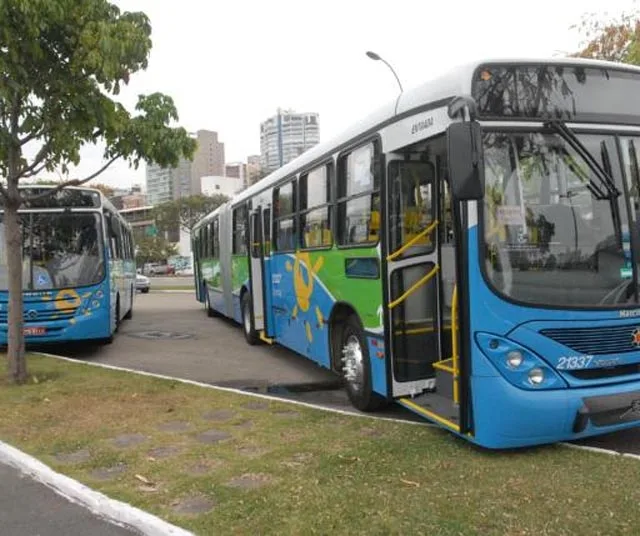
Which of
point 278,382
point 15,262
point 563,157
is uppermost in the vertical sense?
point 563,157

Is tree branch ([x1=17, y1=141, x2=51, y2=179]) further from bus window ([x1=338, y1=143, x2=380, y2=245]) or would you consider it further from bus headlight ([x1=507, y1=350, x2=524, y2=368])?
bus headlight ([x1=507, y1=350, x2=524, y2=368])

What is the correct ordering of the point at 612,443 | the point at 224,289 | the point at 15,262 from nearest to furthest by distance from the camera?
the point at 612,443 → the point at 15,262 → the point at 224,289

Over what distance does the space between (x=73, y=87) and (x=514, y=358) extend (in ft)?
20.3

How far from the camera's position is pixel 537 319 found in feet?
15.9

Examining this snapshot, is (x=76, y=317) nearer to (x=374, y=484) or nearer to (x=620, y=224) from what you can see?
(x=374, y=484)

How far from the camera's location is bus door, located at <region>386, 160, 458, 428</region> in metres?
5.96

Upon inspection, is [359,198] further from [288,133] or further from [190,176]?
[190,176]

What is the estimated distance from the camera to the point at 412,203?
609 cm

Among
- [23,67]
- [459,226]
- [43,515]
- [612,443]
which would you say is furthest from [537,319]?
[23,67]

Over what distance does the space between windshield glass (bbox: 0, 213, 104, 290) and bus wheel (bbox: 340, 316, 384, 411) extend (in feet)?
19.7

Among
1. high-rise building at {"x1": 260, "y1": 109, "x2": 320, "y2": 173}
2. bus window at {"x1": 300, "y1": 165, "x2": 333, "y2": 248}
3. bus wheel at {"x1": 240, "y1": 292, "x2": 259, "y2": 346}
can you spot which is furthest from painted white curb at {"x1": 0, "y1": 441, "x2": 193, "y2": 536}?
high-rise building at {"x1": 260, "y1": 109, "x2": 320, "y2": 173}

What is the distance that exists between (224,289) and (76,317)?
4946 mm

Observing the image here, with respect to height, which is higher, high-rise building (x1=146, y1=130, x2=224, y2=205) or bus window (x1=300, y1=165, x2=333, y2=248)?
high-rise building (x1=146, y1=130, x2=224, y2=205)

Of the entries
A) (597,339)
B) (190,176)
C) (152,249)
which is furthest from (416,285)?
(152,249)
